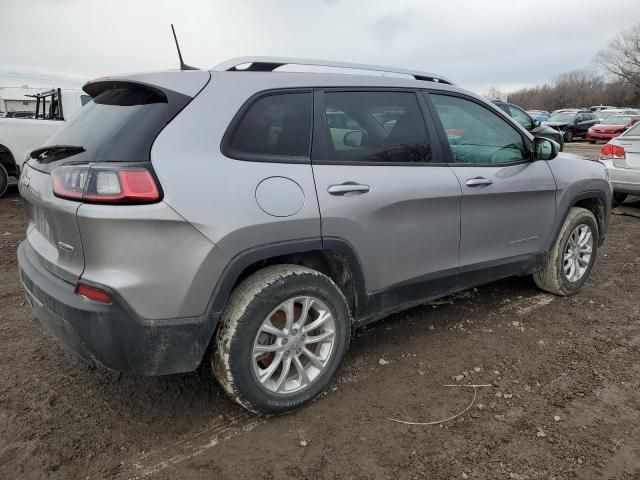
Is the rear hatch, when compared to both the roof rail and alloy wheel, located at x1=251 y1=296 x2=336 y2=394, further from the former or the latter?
alloy wheel, located at x1=251 y1=296 x2=336 y2=394

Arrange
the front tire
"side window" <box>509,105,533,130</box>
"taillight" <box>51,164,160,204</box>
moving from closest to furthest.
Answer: "taillight" <box>51,164,160,204</box>, the front tire, "side window" <box>509,105,533,130</box>

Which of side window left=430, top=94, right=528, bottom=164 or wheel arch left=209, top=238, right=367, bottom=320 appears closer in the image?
wheel arch left=209, top=238, right=367, bottom=320

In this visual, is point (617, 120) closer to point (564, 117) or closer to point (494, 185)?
point (564, 117)

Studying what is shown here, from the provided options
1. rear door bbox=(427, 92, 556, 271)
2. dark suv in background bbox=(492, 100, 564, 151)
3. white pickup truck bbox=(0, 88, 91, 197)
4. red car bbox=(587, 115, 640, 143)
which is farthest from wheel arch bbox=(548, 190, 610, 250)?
red car bbox=(587, 115, 640, 143)

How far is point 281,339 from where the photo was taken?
244 cm

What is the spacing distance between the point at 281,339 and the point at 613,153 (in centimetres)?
670

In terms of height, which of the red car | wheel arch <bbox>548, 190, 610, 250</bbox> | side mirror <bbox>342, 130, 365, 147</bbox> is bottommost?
the red car

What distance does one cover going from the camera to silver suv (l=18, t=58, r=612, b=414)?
2066 mm

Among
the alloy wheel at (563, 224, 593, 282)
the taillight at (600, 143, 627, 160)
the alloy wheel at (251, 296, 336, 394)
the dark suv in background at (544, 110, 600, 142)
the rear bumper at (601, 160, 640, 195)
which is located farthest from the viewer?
the dark suv in background at (544, 110, 600, 142)

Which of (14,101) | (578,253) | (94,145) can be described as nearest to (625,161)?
(578,253)

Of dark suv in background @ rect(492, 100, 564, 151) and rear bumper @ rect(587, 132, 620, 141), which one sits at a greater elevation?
dark suv in background @ rect(492, 100, 564, 151)

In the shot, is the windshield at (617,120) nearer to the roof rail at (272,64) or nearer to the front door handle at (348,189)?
the roof rail at (272,64)

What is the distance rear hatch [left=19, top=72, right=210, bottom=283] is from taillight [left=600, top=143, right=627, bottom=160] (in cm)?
669

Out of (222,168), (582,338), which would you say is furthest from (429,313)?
(222,168)
